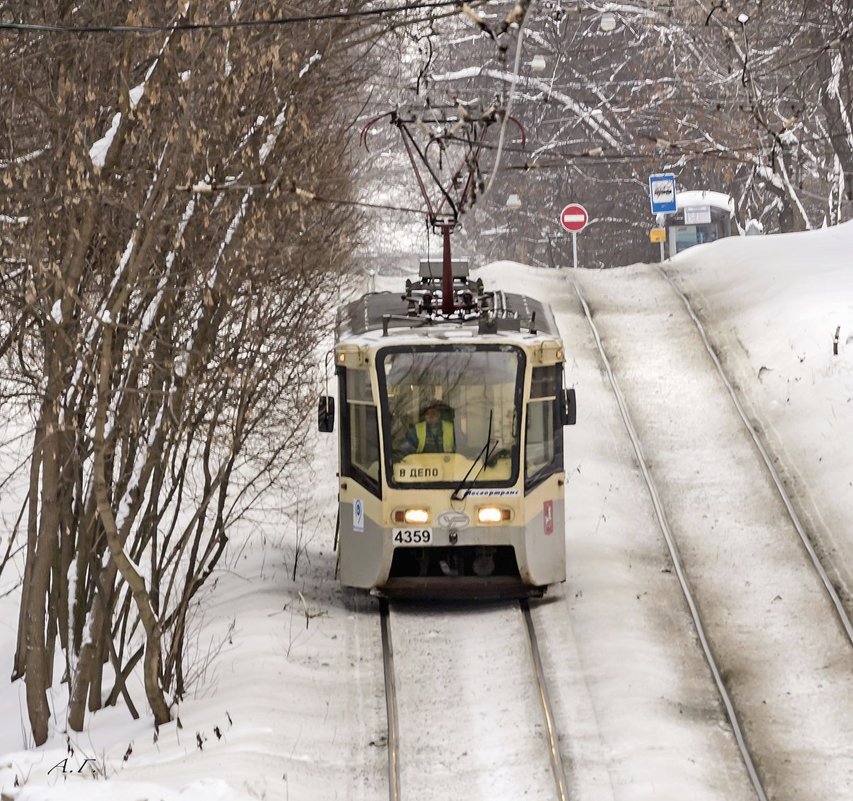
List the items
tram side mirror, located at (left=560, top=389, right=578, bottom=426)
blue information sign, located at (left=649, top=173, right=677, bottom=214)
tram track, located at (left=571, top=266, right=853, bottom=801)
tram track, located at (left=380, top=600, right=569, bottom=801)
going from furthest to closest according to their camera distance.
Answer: blue information sign, located at (left=649, top=173, right=677, bottom=214) < tram side mirror, located at (left=560, top=389, right=578, bottom=426) < tram track, located at (left=571, top=266, right=853, bottom=801) < tram track, located at (left=380, top=600, right=569, bottom=801)

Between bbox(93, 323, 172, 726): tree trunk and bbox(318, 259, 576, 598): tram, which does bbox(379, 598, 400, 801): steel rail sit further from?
bbox(93, 323, 172, 726): tree trunk

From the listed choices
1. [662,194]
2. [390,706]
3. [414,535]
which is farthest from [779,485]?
[662,194]

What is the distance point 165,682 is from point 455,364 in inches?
153

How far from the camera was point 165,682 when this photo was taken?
14.7m

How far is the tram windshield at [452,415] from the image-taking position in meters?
15.7

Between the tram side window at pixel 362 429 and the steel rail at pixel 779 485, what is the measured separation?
466 centimetres

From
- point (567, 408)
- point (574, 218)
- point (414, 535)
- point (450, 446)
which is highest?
point (574, 218)

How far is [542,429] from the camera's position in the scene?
16.1 metres

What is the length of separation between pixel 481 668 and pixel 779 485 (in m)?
7.17

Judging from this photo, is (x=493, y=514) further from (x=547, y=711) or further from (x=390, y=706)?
(x=547, y=711)

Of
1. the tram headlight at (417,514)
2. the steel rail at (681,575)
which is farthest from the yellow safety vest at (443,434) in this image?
the steel rail at (681,575)

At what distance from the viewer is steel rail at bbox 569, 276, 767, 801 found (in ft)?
42.2

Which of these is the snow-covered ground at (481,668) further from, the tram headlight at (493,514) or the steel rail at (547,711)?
the tram headlight at (493,514)

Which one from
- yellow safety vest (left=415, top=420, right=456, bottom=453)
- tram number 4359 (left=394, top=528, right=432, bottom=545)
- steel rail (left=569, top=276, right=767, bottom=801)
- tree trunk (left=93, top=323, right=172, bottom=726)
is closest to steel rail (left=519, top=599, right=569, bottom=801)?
tram number 4359 (left=394, top=528, right=432, bottom=545)
